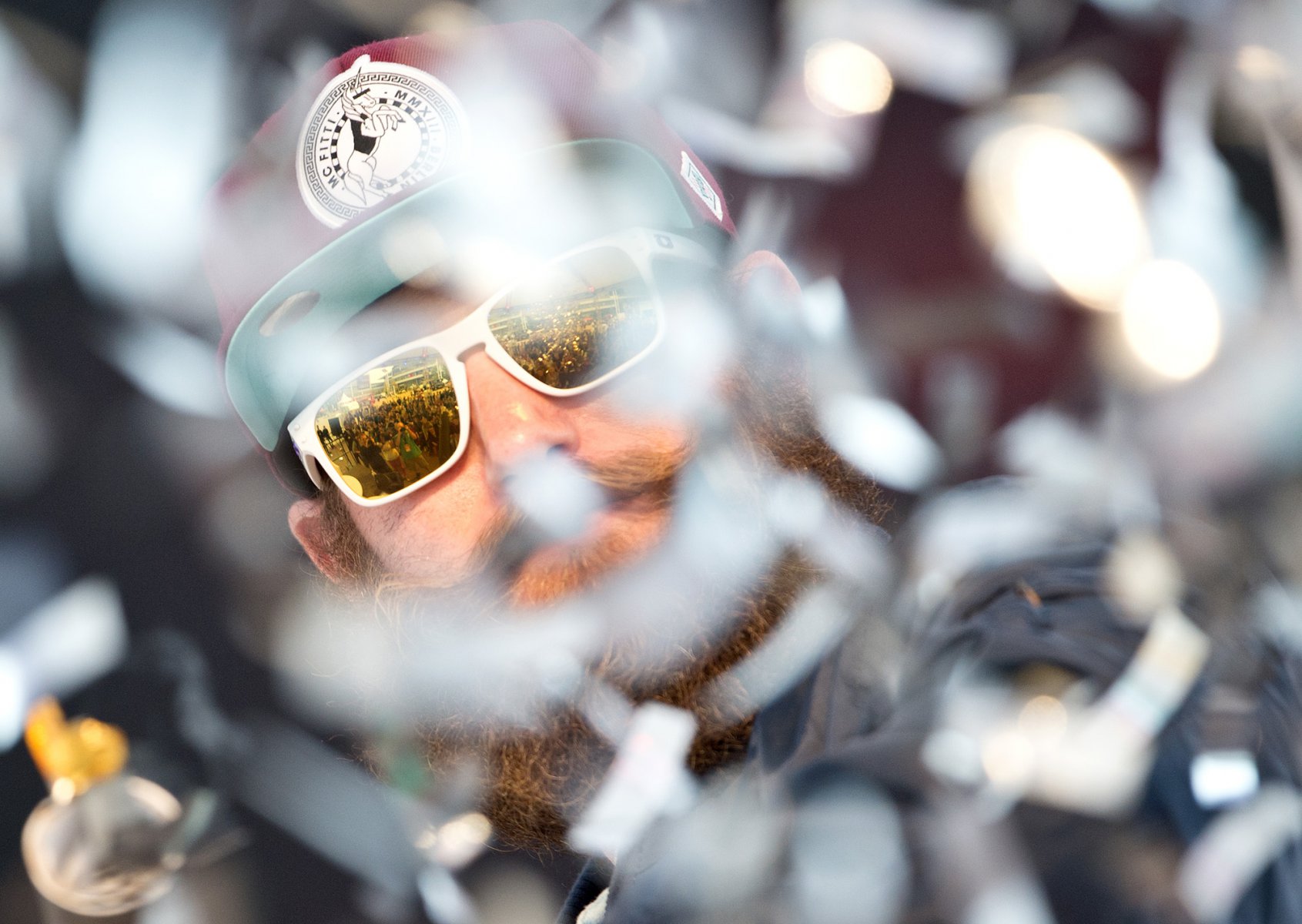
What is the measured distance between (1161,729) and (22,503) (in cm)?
83

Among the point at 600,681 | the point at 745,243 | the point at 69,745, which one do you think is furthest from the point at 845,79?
the point at 69,745

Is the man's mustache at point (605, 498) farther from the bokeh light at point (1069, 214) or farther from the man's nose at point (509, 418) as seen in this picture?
the bokeh light at point (1069, 214)

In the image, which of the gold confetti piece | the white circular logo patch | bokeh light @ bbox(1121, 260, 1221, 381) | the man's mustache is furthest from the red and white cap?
the gold confetti piece

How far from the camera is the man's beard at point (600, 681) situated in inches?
19.2

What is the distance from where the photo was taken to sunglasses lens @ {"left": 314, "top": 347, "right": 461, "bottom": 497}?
0.51 metres

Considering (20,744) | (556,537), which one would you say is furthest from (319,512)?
(20,744)

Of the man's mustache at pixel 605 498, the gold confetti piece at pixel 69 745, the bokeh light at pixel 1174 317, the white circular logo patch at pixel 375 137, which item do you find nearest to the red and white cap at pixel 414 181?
the white circular logo patch at pixel 375 137

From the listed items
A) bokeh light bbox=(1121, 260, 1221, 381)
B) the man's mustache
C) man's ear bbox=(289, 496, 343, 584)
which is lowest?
man's ear bbox=(289, 496, 343, 584)

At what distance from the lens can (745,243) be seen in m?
0.73

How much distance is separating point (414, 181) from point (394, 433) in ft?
0.43

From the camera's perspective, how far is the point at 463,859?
861 millimetres

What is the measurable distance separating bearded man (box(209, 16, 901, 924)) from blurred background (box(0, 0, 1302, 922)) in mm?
127

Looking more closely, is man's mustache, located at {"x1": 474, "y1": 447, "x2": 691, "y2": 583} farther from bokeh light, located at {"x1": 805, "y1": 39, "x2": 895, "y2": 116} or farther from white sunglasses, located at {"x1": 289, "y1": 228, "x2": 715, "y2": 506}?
bokeh light, located at {"x1": 805, "y1": 39, "x2": 895, "y2": 116}

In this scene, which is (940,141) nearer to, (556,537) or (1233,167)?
(1233,167)
